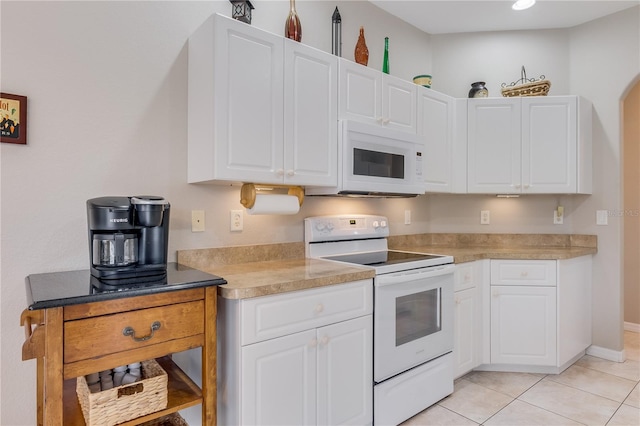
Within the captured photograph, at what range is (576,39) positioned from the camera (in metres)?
3.19

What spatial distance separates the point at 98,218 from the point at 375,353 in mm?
1443

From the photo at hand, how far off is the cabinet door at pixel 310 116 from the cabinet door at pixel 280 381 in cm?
85

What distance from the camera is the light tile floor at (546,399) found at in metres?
2.14

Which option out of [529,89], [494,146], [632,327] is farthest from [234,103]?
[632,327]

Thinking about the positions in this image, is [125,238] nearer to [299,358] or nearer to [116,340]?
[116,340]

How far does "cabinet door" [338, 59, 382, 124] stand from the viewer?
2.23 meters

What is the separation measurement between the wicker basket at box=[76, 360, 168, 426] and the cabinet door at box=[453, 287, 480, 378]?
1.86 m

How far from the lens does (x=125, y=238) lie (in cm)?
142

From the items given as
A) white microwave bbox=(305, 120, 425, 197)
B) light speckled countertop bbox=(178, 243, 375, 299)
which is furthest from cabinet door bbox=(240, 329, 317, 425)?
white microwave bbox=(305, 120, 425, 197)

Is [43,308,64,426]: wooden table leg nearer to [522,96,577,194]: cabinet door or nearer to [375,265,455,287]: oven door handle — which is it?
[375,265,455,287]: oven door handle

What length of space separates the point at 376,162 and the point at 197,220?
3.72 feet

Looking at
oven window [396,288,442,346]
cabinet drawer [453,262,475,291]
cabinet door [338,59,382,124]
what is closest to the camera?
oven window [396,288,442,346]

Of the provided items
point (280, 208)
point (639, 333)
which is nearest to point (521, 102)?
point (280, 208)

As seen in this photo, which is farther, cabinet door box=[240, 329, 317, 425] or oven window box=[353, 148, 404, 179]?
oven window box=[353, 148, 404, 179]
